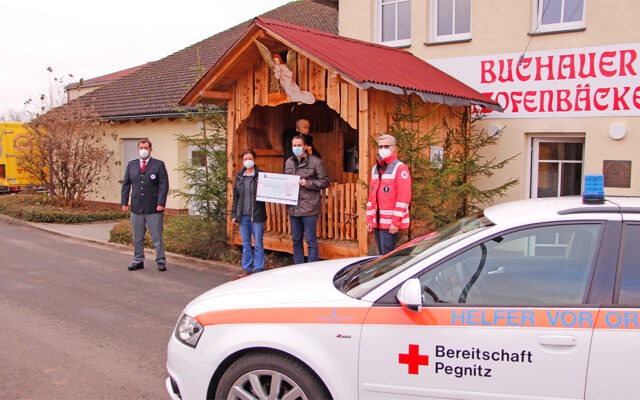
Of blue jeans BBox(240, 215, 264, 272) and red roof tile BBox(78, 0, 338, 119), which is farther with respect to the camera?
red roof tile BBox(78, 0, 338, 119)

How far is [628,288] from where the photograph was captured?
9.36 feet

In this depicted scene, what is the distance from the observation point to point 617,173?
28.3ft

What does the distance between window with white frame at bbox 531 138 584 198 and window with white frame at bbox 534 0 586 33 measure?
1908 mm

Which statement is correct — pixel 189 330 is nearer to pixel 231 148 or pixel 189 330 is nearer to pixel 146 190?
pixel 146 190

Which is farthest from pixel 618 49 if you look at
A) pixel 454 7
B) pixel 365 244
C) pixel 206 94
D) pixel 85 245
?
pixel 85 245

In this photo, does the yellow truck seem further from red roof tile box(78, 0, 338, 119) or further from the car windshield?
the car windshield

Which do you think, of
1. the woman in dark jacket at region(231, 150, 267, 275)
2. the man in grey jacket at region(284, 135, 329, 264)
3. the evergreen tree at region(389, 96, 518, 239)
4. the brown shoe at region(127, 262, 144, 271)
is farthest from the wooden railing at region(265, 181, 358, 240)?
the brown shoe at region(127, 262, 144, 271)

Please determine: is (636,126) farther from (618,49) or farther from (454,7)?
(454,7)

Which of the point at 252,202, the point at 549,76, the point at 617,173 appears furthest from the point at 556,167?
the point at 252,202

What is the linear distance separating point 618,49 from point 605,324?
7348 mm

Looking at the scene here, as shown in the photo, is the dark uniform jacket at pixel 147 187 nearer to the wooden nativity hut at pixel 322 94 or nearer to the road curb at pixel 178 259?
the wooden nativity hut at pixel 322 94

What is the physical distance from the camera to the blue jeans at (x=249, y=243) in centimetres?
794

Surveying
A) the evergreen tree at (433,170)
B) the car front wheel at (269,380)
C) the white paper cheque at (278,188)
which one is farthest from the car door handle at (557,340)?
the white paper cheque at (278,188)

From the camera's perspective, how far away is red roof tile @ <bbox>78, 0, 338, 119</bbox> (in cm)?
1742
